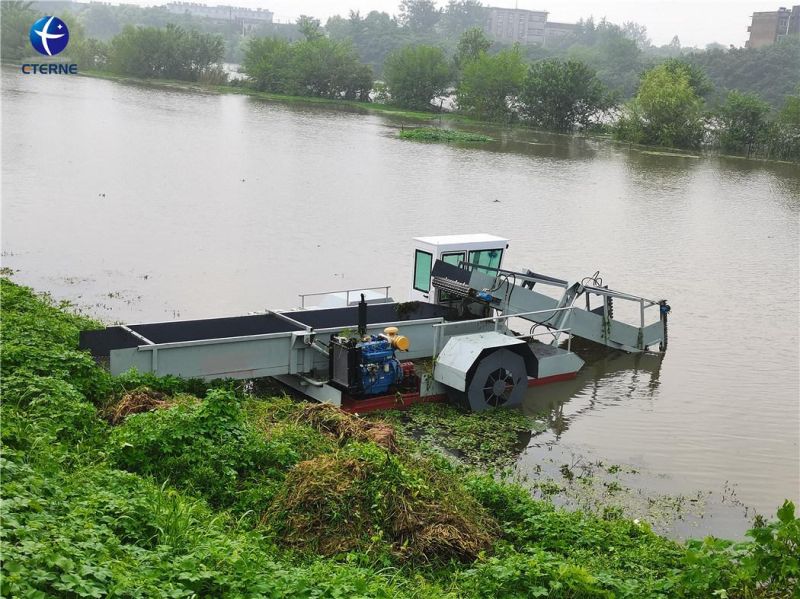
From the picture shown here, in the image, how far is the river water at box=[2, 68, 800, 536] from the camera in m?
14.0

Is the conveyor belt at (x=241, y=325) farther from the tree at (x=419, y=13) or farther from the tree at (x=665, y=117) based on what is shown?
the tree at (x=419, y=13)

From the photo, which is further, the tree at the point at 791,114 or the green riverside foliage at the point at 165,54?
the green riverside foliage at the point at 165,54

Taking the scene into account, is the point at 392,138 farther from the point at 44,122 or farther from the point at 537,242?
the point at 537,242

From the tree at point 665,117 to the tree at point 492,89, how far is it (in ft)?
37.4

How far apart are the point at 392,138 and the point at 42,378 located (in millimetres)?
44247

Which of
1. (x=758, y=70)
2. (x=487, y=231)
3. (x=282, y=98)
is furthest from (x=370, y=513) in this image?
(x=758, y=70)

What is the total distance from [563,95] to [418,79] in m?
14.4

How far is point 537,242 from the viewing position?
26625 millimetres

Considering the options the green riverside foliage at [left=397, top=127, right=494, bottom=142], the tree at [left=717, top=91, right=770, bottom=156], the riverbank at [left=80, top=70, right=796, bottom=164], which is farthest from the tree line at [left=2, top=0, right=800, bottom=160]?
the green riverside foliage at [left=397, top=127, right=494, bottom=142]

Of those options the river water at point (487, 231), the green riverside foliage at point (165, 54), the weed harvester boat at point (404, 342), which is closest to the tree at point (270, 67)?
the green riverside foliage at point (165, 54)

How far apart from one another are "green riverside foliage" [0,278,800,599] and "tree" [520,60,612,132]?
6031 cm

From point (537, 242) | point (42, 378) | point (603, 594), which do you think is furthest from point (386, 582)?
point (537, 242)

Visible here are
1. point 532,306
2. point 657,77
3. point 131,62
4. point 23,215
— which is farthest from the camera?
point 131,62

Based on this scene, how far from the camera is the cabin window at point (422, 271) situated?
15.9 meters
